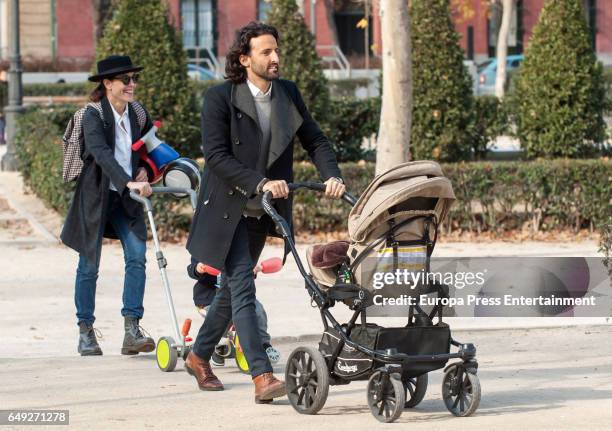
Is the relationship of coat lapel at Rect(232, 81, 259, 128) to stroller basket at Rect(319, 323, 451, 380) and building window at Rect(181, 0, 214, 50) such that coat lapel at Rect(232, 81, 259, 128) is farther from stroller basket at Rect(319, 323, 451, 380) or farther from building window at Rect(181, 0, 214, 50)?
building window at Rect(181, 0, 214, 50)

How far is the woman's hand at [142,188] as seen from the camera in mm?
8414

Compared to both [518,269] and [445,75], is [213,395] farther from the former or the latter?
[445,75]

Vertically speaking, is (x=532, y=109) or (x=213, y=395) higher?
(x=532, y=109)

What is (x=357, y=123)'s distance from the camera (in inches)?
683

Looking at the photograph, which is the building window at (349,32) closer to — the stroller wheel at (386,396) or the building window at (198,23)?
the building window at (198,23)

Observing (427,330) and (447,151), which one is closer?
(427,330)

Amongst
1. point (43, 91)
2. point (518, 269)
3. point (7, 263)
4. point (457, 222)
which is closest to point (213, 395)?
point (518, 269)

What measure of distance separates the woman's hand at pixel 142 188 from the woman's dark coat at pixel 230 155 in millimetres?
1186

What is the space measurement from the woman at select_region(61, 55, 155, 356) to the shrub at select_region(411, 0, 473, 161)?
7.58m

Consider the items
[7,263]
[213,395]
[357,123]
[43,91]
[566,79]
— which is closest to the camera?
[213,395]

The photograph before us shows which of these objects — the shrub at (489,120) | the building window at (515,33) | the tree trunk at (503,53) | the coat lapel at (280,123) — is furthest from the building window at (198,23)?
the coat lapel at (280,123)

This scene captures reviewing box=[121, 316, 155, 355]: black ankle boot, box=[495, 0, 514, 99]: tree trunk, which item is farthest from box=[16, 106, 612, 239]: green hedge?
box=[495, 0, 514, 99]: tree trunk

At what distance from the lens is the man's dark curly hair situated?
7.11 metres

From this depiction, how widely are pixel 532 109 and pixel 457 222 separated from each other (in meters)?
2.33
